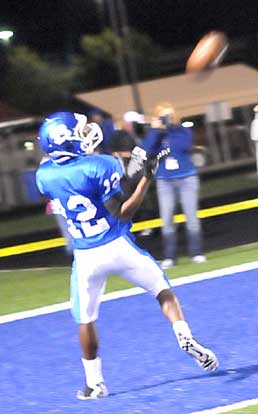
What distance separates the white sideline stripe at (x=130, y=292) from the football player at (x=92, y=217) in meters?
2.62

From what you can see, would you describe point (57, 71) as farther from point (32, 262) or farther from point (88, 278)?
point (88, 278)

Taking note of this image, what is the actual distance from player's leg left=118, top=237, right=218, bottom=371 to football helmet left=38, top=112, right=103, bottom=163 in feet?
1.90

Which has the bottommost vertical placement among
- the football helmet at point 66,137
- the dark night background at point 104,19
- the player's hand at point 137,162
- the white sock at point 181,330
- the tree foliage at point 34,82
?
the white sock at point 181,330

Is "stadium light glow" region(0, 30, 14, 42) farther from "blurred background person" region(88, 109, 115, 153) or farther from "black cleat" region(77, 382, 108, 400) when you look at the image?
"black cleat" region(77, 382, 108, 400)

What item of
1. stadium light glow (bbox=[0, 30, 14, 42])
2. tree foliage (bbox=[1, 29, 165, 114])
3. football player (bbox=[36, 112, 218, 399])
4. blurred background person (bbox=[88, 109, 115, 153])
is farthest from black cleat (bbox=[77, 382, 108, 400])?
stadium light glow (bbox=[0, 30, 14, 42])

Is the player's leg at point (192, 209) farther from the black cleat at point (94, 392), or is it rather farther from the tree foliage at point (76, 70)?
the tree foliage at point (76, 70)

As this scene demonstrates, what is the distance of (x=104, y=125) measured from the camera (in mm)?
12758

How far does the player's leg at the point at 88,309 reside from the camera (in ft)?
18.3

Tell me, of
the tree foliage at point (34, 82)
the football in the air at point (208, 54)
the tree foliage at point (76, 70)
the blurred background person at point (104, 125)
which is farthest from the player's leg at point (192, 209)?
the tree foliage at point (34, 82)

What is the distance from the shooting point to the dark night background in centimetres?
1477

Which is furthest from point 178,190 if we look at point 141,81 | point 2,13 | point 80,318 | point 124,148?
point 2,13

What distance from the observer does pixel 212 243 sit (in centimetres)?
1166

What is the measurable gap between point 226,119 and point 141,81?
2.19 m

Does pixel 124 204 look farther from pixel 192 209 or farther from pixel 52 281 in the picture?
pixel 52 281
